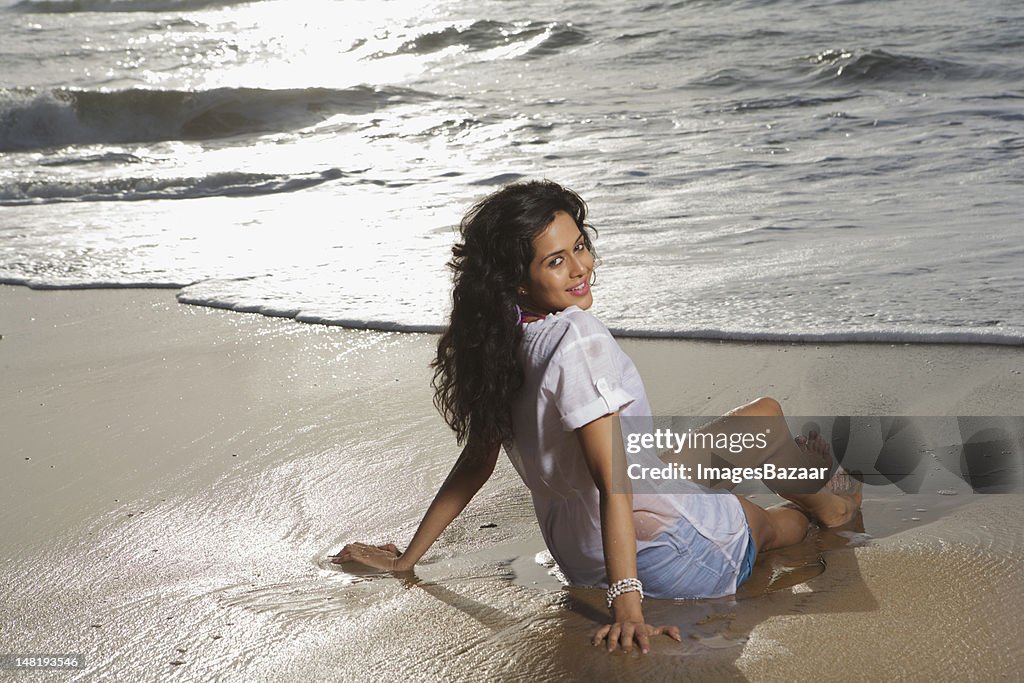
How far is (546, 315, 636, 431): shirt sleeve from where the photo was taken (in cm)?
230

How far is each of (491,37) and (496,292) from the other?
15.8 m

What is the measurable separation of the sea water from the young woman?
233 centimetres

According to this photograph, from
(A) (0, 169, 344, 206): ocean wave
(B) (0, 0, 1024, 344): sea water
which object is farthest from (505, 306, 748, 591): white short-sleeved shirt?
(A) (0, 169, 344, 206): ocean wave

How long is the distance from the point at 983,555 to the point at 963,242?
3614 millimetres

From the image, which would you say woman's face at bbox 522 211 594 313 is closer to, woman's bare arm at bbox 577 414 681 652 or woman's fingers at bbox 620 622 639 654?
woman's bare arm at bbox 577 414 681 652

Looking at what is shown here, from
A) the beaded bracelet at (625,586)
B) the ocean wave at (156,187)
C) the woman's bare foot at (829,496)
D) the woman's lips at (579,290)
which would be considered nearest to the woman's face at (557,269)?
the woman's lips at (579,290)

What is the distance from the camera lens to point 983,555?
278 centimetres

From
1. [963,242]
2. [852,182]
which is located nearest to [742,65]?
[852,182]

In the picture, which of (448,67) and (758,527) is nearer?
(758,527)

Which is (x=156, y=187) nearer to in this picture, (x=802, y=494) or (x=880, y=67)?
(x=802, y=494)

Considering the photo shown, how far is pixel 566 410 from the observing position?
2.32 meters

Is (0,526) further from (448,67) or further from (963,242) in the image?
(448,67)
